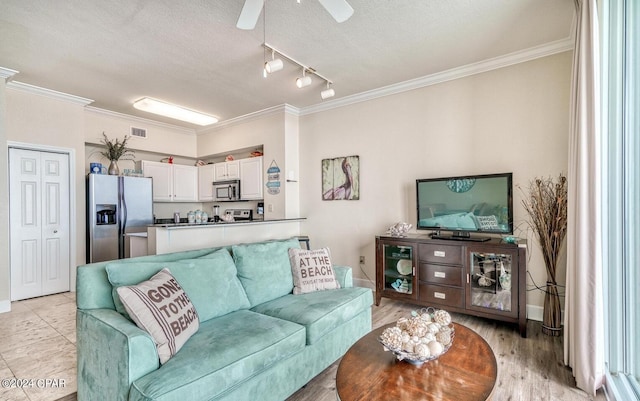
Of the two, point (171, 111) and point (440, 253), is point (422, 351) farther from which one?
point (171, 111)

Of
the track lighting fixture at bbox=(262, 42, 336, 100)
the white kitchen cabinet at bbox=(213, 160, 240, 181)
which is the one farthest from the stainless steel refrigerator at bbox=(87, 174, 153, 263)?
the track lighting fixture at bbox=(262, 42, 336, 100)

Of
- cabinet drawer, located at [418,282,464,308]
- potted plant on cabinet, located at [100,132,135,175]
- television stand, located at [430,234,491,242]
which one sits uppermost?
potted plant on cabinet, located at [100,132,135,175]

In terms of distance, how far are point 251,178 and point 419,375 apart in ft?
14.1

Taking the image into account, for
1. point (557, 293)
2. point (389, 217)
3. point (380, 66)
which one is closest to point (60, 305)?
point (389, 217)

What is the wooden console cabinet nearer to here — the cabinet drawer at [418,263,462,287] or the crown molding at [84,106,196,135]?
the cabinet drawer at [418,263,462,287]

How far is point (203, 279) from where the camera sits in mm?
2096

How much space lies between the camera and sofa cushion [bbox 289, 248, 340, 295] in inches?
104

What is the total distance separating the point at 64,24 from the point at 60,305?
10.7 feet

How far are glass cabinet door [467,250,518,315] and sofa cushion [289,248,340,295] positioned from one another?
4.62ft

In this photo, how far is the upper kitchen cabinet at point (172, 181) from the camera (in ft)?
17.6

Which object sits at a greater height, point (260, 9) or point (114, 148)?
point (260, 9)

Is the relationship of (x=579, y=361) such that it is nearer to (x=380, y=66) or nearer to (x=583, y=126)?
(x=583, y=126)

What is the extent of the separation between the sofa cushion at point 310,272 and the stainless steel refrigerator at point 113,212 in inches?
129

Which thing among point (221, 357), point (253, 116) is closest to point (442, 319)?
point (221, 357)
